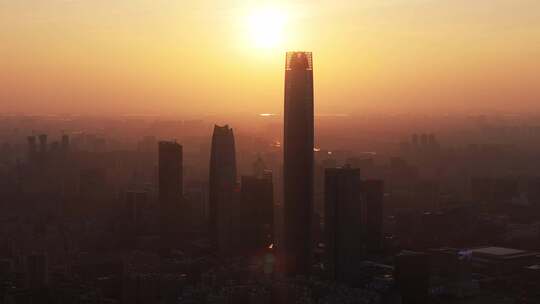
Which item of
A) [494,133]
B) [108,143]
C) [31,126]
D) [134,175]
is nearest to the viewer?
[134,175]

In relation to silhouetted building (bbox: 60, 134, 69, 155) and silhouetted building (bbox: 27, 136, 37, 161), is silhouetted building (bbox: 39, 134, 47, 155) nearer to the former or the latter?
silhouetted building (bbox: 27, 136, 37, 161)

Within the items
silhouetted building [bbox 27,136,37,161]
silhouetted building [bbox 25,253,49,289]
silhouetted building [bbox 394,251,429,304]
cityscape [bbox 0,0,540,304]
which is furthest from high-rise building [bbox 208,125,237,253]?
silhouetted building [bbox 27,136,37,161]

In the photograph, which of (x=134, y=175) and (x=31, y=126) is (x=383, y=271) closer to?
(x=134, y=175)

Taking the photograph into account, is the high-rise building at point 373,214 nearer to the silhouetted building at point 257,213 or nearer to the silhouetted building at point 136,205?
the silhouetted building at point 257,213

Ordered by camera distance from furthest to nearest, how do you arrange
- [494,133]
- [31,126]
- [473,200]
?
[494,133], [31,126], [473,200]

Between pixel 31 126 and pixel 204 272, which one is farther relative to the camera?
pixel 31 126

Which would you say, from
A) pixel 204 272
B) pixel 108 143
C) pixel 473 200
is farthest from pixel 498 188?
pixel 108 143
